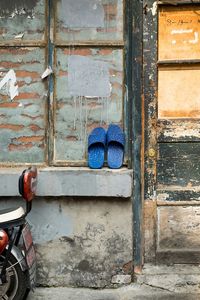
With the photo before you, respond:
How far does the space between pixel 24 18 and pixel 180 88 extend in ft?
5.22

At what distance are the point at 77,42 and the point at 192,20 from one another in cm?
109

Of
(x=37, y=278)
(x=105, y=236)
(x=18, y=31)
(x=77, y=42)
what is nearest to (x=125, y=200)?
(x=105, y=236)

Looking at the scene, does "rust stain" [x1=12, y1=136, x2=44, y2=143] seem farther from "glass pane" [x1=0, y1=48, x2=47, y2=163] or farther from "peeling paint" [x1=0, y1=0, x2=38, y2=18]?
"peeling paint" [x1=0, y1=0, x2=38, y2=18]

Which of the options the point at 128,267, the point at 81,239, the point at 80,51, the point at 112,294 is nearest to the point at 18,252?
the point at 81,239

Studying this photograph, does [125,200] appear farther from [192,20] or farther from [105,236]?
[192,20]

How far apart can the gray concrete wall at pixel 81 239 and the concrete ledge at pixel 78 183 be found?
11 cm

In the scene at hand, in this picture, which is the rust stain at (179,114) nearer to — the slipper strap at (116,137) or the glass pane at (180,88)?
the glass pane at (180,88)

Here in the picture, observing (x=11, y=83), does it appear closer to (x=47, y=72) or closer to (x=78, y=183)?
(x=47, y=72)

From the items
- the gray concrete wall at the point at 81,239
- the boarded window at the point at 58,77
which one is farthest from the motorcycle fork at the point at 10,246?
the boarded window at the point at 58,77

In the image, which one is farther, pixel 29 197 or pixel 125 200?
pixel 125 200

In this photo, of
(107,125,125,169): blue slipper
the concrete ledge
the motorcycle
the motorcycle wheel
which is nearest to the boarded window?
(107,125,125,169): blue slipper

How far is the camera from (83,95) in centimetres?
496

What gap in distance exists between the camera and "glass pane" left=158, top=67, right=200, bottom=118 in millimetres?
→ 5000

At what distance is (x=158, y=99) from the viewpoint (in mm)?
5004
